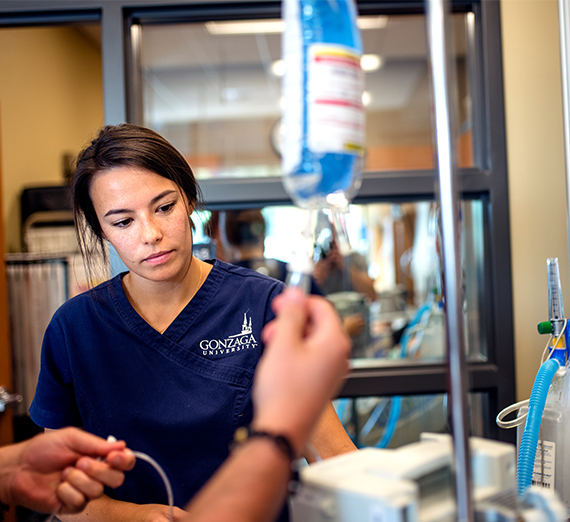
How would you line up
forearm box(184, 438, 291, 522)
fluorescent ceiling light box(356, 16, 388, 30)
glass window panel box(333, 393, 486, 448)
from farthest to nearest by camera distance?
fluorescent ceiling light box(356, 16, 388, 30), glass window panel box(333, 393, 486, 448), forearm box(184, 438, 291, 522)

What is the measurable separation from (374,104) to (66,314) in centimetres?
524

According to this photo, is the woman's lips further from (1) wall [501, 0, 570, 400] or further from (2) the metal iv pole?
(1) wall [501, 0, 570, 400]

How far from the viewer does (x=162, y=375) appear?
1055 millimetres

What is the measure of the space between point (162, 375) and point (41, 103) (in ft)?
9.05

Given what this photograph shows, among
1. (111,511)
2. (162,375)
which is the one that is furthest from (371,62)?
(111,511)

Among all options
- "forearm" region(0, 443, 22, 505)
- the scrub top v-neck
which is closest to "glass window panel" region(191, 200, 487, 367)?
the scrub top v-neck

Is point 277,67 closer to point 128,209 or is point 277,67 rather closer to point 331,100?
point 128,209

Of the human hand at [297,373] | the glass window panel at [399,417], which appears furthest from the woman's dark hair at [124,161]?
the glass window panel at [399,417]

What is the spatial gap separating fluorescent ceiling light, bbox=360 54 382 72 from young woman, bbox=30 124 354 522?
4057mm

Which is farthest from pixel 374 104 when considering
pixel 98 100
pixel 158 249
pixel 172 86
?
pixel 158 249

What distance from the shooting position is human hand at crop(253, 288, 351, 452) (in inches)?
19.5

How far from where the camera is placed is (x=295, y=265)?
0.61m

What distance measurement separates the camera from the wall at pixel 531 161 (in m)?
1.72

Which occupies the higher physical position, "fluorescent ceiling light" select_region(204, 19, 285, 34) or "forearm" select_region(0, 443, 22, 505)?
"fluorescent ceiling light" select_region(204, 19, 285, 34)
